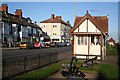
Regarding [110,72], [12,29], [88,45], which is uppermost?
[12,29]

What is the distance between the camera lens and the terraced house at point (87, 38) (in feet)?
81.2

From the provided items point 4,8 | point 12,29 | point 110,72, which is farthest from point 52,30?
point 110,72

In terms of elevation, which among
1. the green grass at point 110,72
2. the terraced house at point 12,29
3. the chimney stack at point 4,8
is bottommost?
the green grass at point 110,72

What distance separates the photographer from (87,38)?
83.4 ft

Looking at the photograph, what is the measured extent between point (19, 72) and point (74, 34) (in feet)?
42.4

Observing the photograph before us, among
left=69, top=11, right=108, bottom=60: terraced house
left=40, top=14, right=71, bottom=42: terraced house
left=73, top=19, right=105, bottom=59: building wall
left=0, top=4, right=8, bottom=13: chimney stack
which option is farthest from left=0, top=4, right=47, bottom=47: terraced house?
left=73, top=19, right=105, bottom=59: building wall

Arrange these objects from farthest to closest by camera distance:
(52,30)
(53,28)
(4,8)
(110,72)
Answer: (52,30)
(53,28)
(4,8)
(110,72)

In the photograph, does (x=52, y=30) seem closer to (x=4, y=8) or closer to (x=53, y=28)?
(x=53, y=28)

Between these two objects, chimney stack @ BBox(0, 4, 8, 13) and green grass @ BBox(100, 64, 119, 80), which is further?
chimney stack @ BBox(0, 4, 8, 13)

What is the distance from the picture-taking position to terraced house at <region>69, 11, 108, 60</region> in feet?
81.2

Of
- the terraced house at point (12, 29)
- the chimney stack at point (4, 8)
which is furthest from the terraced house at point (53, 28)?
the chimney stack at point (4, 8)

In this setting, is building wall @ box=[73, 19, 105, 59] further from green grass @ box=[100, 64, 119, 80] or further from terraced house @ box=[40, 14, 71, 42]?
terraced house @ box=[40, 14, 71, 42]

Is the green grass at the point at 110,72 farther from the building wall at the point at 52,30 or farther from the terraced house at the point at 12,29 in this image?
the building wall at the point at 52,30

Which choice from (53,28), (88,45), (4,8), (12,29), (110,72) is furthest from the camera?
(53,28)
